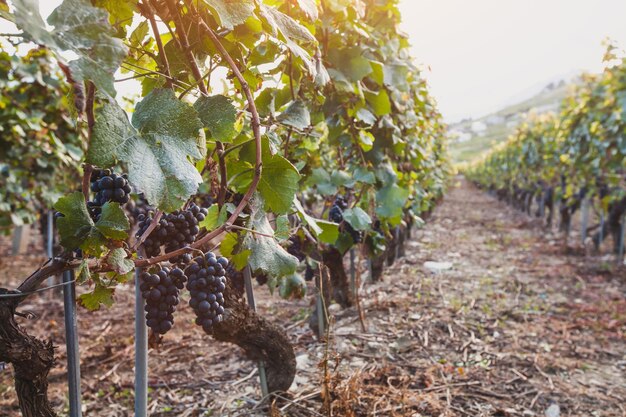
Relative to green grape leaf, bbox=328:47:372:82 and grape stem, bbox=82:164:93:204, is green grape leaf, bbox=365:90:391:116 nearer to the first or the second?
green grape leaf, bbox=328:47:372:82

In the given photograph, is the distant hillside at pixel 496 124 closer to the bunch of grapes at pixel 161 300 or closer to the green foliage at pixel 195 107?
the green foliage at pixel 195 107

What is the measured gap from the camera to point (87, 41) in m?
0.74

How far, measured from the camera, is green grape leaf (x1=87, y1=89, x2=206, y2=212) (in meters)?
0.85

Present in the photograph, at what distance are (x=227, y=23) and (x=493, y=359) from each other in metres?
3.31

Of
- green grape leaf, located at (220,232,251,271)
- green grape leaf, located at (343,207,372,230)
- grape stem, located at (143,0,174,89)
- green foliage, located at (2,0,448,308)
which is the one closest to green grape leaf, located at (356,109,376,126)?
green foliage, located at (2,0,448,308)

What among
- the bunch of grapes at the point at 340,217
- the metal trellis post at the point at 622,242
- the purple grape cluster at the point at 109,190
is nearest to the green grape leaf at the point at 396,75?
the bunch of grapes at the point at 340,217

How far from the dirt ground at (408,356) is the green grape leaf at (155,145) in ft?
4.43

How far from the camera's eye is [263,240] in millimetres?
1340

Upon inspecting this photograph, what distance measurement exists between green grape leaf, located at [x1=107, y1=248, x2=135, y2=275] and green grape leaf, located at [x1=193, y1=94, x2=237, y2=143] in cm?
34

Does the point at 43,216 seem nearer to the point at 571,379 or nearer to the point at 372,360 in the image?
the point at 372,360

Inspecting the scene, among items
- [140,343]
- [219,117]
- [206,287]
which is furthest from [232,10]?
[140,343]

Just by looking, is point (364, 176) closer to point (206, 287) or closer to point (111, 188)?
point (206, 287)

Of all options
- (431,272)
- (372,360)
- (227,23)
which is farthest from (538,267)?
(227,23)

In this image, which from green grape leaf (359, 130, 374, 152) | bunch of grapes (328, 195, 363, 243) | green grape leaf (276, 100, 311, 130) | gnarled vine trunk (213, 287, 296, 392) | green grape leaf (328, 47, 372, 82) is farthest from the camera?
bunch of grapes (328, 195, 363, 243)
